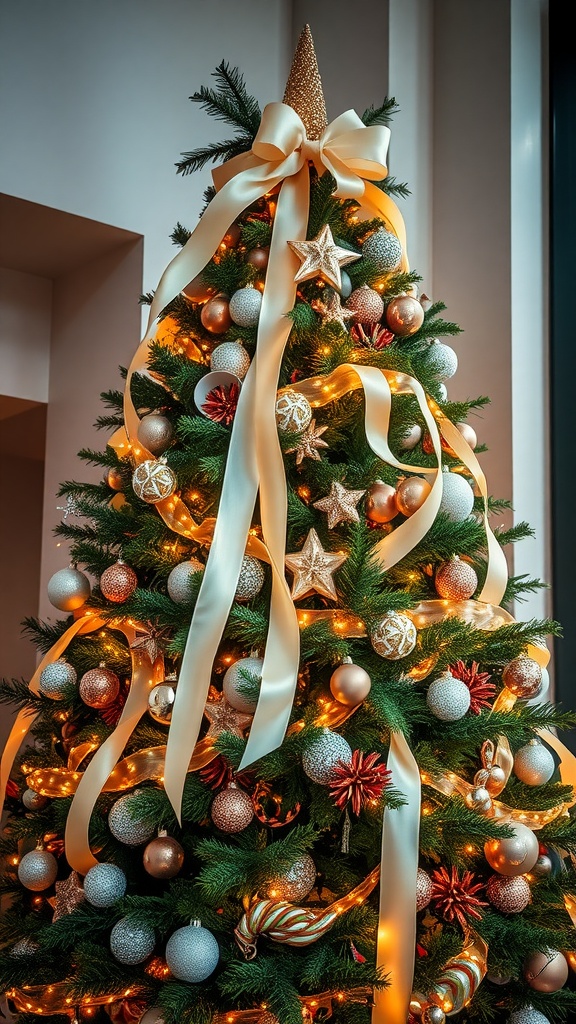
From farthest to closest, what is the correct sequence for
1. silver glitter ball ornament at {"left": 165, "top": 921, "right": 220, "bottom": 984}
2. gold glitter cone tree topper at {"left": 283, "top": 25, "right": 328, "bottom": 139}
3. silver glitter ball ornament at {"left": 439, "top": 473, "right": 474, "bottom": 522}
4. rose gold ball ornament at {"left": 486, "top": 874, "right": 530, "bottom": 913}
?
gold glitter cone tree topper at {"left": 283, "top": 25, "right": 328, "bottom": 139} < silver glitter ball ornament at {"left": 439, "top": 473, "right": 474, "bottom": 522} < rose gold ball ornament at {"left": 486, "top": 874, "right": 530, "bottom": 913} < silver glitter ball ornament at {"left": 165, "top": 921, "right": 220, "bottom": 984}

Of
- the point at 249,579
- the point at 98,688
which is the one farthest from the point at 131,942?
the point at 249,579

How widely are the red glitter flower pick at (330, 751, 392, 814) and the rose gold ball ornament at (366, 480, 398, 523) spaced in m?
0.29

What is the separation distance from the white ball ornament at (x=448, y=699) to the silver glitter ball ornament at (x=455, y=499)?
217 millimetres

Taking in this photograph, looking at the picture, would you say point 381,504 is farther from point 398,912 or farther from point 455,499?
point 398,912

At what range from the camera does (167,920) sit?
2.93ft

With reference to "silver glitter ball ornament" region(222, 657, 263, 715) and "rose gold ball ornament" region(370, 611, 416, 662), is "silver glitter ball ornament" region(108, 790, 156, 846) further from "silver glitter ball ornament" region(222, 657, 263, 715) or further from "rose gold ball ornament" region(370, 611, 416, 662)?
"rose gold ball ornament" region(370, 611, 416, 662)

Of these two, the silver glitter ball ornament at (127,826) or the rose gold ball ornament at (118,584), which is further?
the rose gold ball ornament at (118,584)

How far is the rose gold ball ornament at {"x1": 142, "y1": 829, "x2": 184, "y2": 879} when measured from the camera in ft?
2.97

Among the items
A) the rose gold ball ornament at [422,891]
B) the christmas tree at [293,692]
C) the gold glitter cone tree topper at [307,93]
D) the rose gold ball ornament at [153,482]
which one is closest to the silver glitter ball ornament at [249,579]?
the christmas tree at [293,692]

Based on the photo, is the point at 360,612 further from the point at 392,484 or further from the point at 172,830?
the point at 172,830

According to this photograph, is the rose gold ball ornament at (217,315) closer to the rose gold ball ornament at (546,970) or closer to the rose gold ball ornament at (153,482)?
the rose gold ball ornament at (153,482)

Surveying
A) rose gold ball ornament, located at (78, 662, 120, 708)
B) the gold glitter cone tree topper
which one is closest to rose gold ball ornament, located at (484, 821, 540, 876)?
rose gold ball ornament, located at (78, 662, 120, 708)

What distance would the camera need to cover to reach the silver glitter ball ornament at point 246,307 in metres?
1.07

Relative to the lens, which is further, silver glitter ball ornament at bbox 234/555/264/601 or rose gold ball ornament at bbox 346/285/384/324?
rose gold ball ornament at bbox 346/285/384/324
